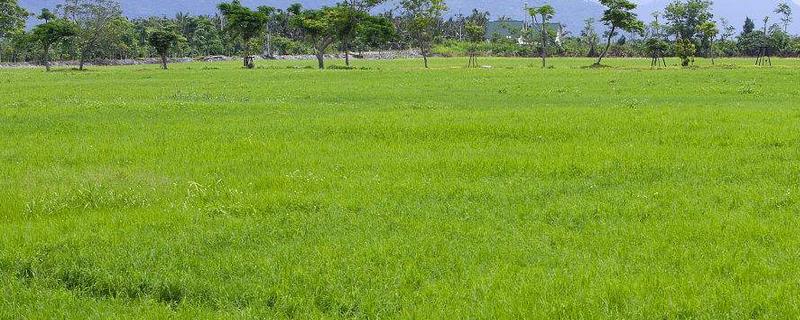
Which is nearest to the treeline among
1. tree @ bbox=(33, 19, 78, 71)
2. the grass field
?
tree @ bbox=(33, 19, 78, 71)

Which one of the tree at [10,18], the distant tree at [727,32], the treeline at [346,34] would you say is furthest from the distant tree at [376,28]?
the distant tree at [727,32]

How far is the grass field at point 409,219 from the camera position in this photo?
6508 mm

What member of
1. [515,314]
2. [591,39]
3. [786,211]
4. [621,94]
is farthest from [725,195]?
[591,39]

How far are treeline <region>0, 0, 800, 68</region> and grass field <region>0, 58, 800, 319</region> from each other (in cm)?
5365

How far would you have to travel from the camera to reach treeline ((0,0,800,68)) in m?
74.2

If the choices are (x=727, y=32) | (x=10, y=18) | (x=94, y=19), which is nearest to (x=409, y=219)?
(x=10, y=18)

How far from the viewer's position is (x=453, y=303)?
6.39 meters

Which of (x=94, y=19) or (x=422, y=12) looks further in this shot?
(x=94, y=19)

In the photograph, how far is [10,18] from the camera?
294 ft

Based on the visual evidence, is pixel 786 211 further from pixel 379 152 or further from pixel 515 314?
pixel 379 152

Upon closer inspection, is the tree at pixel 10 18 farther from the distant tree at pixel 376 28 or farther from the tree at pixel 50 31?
the distant tree at pixel 376 28

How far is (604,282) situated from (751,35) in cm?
11061

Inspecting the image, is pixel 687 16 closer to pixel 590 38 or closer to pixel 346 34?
pixel 590 38

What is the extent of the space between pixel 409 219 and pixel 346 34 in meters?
67.5
